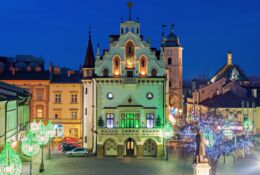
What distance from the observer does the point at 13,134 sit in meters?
57.5

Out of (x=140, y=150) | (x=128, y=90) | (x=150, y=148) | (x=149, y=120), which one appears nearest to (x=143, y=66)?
(x=128, y=90)

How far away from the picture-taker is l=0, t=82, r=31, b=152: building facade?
49.8m

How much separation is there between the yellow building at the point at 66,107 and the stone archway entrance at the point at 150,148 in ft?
67.9

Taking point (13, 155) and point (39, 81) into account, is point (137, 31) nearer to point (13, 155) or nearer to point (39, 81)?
point (39, 81)

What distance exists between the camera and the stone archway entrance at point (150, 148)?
7056cm

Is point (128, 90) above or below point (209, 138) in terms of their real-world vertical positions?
above

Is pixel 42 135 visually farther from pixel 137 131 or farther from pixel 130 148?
pixel 130 148

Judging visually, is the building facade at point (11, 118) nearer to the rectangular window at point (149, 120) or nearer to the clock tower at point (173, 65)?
the rectangular window at point (149, 120)

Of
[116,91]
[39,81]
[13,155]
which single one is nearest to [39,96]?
Result: [39,81]

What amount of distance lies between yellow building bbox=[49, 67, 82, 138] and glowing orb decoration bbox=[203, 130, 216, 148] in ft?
122

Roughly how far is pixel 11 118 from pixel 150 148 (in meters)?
20.6

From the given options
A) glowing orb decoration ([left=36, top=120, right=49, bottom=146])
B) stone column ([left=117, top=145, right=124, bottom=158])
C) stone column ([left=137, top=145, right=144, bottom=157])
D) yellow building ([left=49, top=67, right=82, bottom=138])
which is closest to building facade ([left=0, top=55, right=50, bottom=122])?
yellow building ([left=49, top=67, right=82, bottom=138])

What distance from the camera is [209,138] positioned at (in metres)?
53.2

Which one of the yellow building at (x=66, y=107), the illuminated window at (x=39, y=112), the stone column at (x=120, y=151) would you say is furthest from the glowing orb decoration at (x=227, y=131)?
the illuminated window at (x=39, y=112)
